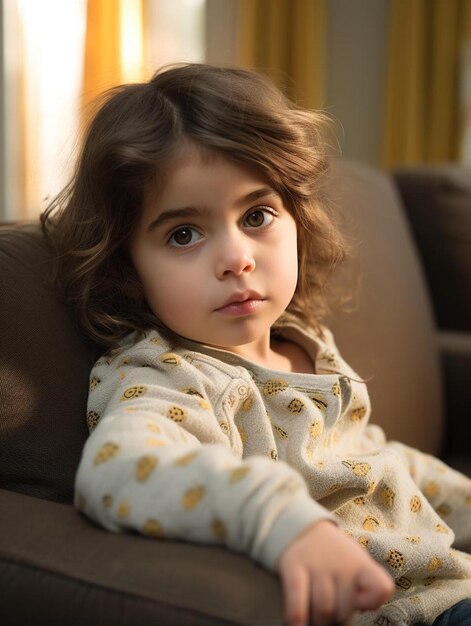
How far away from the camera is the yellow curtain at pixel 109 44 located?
250 cm

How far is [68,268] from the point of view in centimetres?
110

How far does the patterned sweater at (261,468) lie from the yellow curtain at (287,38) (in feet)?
6.75

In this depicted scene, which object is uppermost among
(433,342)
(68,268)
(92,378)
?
(68,268)

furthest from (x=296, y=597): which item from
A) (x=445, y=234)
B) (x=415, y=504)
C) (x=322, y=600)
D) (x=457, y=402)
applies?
(x=445, y=234)

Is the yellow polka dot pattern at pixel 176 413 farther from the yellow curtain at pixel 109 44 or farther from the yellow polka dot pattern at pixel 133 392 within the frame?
the yellow curtain at pixel 109 44

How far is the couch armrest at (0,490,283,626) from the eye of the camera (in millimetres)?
697

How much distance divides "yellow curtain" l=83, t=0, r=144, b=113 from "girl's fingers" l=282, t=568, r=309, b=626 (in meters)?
Result: 1.99

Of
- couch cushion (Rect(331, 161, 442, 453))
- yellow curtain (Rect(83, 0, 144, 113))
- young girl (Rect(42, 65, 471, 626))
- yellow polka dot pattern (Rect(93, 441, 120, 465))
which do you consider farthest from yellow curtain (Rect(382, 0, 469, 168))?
yellow polka dot pattern (Rect(93, 441, 120, 465))

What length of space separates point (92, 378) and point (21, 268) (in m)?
0.17

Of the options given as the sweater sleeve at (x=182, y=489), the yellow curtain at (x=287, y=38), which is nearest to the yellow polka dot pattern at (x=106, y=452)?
the sweater sleeve at (x=182, y=489)

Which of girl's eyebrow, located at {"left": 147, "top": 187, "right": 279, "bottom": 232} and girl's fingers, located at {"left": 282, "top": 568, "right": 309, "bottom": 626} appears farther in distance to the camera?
girl's eyebrow, located at {"left": 147, "top": 187, "right": 279, "bottom": 232}

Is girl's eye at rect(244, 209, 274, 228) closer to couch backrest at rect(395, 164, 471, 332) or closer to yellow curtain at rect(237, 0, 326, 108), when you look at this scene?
couch backrest at rect(395, 164, 471, 332)

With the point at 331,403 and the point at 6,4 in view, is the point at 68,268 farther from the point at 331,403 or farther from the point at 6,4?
the point at 6,4

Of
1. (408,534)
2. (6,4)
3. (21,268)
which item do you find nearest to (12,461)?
(21,268)
